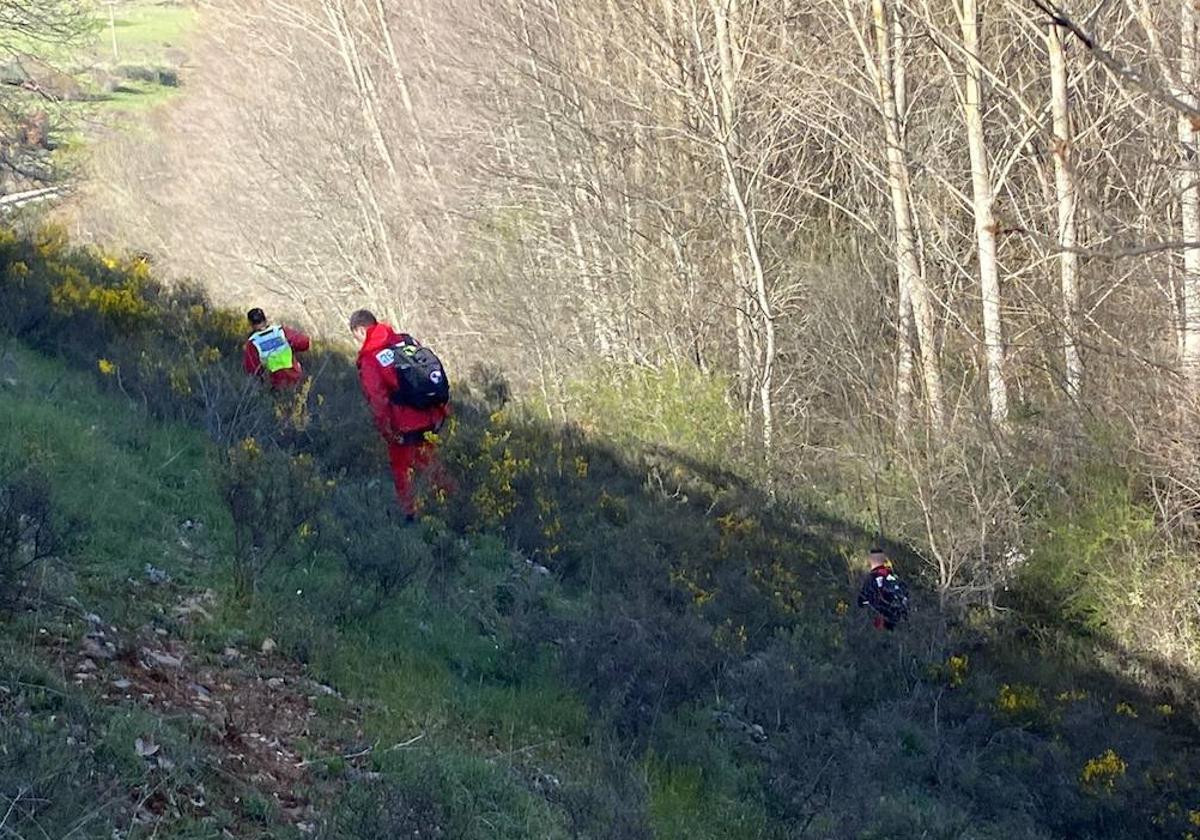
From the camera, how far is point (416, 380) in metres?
9.56

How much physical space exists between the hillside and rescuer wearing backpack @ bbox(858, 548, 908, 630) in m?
0.21

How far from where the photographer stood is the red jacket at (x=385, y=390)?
9.59 m

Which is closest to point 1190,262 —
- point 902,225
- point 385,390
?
point 902,225

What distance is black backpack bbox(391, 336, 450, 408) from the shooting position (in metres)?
9.56

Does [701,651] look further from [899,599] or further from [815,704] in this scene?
[899,599]

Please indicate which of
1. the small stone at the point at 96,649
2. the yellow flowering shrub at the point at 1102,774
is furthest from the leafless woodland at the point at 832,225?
the small stone at the point at 96,649

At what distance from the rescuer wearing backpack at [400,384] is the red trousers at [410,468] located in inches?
3.3

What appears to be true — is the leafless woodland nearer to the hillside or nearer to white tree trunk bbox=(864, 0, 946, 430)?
white tree trunk bbox=(864, 0, 946, 430)

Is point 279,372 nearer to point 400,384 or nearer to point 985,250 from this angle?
point 400,384

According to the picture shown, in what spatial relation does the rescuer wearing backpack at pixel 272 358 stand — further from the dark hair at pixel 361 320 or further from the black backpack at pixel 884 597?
the black backpack at pixel 884 597

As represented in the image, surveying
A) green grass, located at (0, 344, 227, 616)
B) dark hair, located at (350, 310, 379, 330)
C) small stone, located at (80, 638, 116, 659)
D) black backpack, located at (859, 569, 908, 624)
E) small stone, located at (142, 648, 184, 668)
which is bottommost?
black backpack, located at (859, 569, 908, 624)

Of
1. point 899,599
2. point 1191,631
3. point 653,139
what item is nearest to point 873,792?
point 899,599

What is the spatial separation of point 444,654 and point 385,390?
93.1 inches

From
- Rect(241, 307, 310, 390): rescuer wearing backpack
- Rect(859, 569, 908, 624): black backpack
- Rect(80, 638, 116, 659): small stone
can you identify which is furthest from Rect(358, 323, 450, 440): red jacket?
Rect(859, 569, 908, 624): black backpack
